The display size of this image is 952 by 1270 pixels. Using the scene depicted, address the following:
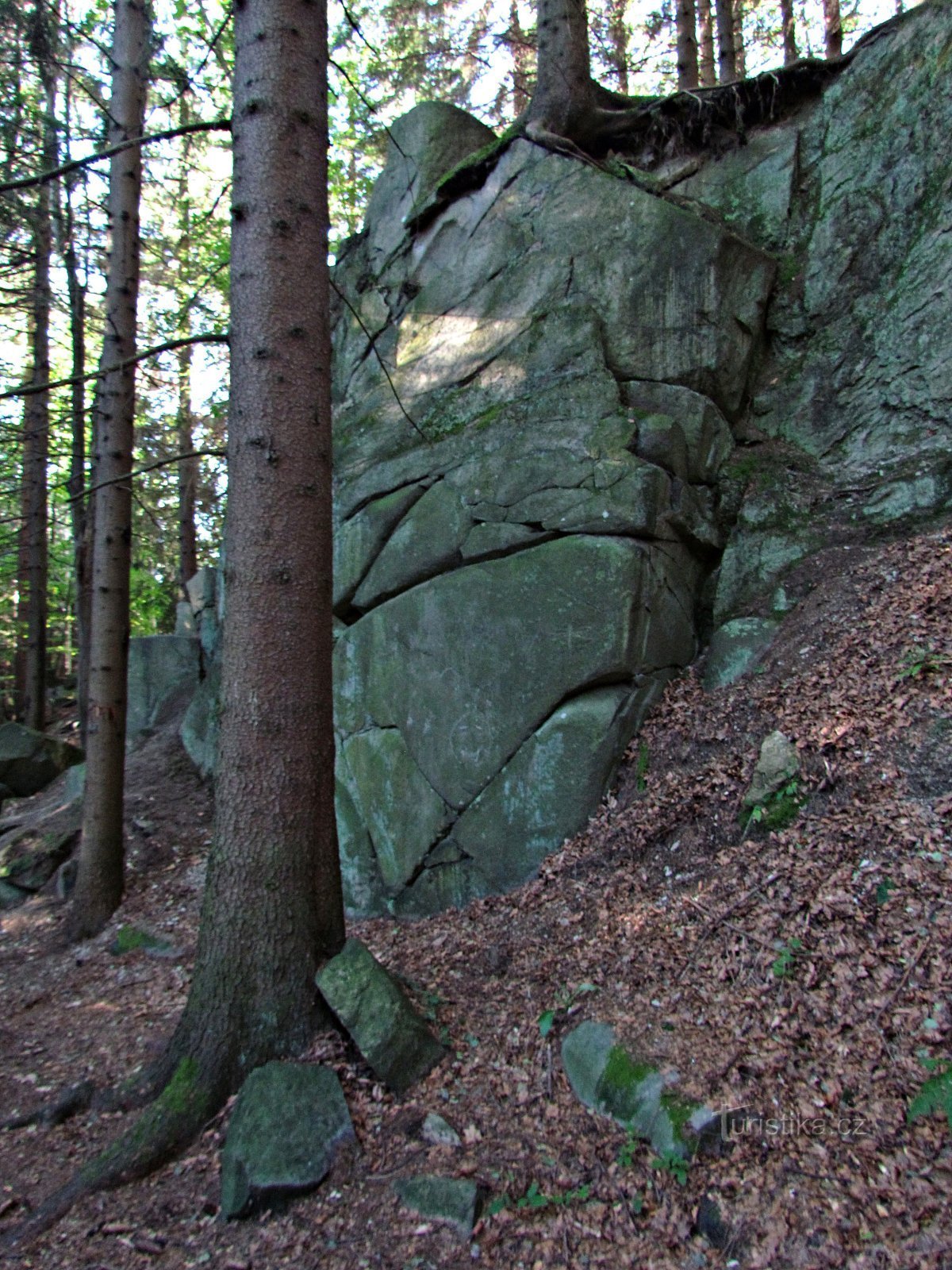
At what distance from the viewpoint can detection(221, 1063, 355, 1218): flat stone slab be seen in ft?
10.7

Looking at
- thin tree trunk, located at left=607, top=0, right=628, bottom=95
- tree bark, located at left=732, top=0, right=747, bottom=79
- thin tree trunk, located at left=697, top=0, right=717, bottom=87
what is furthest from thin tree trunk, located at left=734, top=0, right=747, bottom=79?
thin tree trunk, located at left=607, top=0, right=628, bottom=95

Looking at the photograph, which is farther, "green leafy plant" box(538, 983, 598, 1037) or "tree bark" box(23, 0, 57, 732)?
"tree bark" box(23, 0, 57, 732)

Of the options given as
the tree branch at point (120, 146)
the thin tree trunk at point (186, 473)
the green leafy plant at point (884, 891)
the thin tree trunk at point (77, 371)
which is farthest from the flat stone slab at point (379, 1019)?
the thin tree trunk at point (186, 473)

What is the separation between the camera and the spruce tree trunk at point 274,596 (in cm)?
396

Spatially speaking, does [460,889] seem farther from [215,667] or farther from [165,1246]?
[215,667]

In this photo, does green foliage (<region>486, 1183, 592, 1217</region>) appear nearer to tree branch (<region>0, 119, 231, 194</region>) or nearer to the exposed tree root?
the exposed tree root

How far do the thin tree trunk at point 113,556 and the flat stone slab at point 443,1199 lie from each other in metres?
5.57

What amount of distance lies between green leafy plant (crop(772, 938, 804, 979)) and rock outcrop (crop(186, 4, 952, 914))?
7.49ft

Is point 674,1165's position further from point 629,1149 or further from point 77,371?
point 77,371

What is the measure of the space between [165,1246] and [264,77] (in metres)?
5.63

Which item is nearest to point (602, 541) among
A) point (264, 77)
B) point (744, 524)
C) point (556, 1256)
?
point (744, 524)

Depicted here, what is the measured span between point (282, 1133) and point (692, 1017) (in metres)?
1.91

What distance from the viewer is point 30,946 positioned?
25.0 feet

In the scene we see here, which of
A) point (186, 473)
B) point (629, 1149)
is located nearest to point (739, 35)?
point (186, 473)
